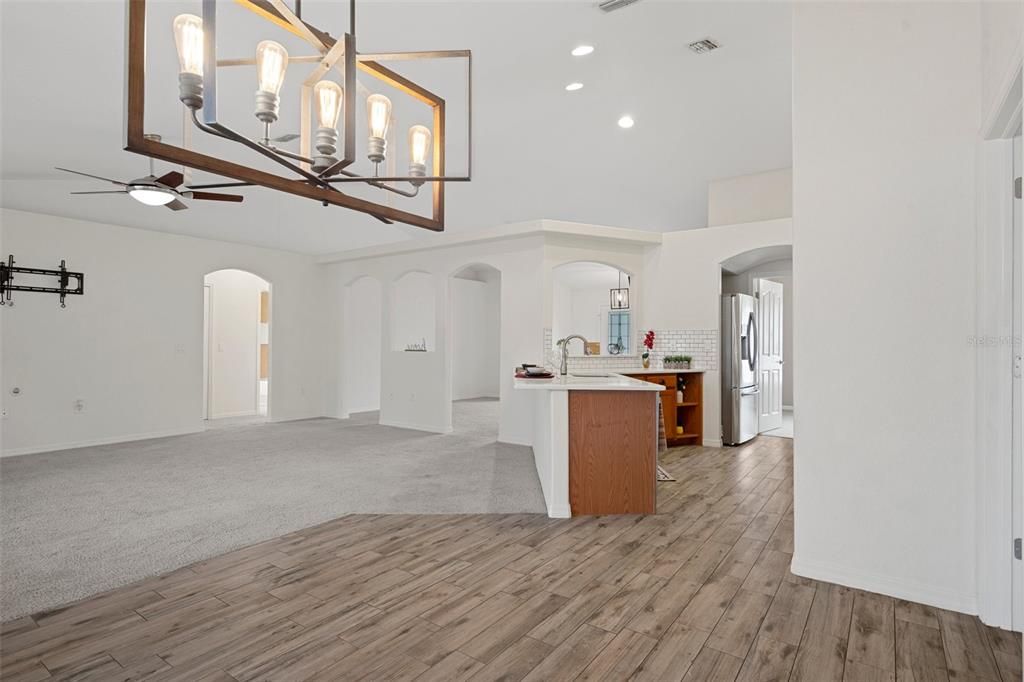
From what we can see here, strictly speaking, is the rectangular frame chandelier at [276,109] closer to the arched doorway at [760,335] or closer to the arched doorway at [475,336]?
the arched doorway at [760,335]

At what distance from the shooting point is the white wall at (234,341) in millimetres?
8664

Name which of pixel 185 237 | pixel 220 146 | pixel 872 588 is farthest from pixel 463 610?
pixel 185 237

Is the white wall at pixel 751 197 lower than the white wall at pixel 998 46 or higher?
higher

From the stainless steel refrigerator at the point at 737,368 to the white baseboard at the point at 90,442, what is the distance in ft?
22.6

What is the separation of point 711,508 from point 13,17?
543 cm

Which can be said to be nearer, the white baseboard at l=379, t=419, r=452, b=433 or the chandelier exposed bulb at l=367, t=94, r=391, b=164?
the chandelier exposed bulb at l=367, t=94, r=391, b=164

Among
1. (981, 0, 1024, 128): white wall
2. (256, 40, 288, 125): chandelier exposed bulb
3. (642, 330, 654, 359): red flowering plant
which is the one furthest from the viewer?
(642, 330, 654, 359): red flowering plant

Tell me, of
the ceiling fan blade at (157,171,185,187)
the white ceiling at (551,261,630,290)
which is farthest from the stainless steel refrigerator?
the white ceiling at (551,261,630,290)

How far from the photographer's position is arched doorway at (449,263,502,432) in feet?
38.5

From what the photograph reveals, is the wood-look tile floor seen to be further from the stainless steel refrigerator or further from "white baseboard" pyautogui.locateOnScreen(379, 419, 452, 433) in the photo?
"white baseboard" pyautogui.locateOnScreen(379, 419, 452, 433)

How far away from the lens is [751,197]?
6484 mm

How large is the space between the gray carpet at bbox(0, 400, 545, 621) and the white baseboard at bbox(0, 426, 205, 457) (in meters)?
0.21

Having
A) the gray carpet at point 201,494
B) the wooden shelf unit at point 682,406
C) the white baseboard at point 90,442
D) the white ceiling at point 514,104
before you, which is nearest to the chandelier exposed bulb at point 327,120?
the white ceiling at point 514,104

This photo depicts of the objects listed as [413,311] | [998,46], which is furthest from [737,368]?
[413,311]
